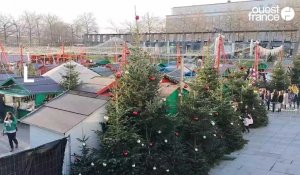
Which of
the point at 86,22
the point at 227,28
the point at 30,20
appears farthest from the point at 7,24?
the point at 227,28

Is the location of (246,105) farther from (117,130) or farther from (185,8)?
(185,8)

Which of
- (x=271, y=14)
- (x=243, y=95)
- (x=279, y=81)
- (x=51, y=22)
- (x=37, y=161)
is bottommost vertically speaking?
(x=37, y=161)

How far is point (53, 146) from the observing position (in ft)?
30.4

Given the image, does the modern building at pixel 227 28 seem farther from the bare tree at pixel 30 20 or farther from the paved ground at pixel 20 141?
the paved ground at pixel 20 141

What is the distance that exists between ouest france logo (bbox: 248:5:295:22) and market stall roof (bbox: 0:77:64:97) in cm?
7044

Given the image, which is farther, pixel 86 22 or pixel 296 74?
pixel 86 22

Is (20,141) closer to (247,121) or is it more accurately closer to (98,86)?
(98,86)

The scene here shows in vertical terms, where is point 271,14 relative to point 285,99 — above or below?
above

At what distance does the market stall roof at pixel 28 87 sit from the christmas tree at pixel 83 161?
290 inches

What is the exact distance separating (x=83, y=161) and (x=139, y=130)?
176 centimetres

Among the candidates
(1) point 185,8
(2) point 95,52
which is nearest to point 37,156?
(2) point 95,52

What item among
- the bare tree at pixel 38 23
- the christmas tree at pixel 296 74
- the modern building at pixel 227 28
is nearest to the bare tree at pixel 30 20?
the bare tree at pixel 38 23

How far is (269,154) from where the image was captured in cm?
1313

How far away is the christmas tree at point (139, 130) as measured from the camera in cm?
937
